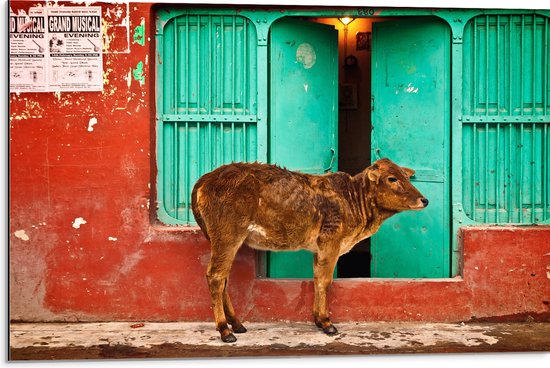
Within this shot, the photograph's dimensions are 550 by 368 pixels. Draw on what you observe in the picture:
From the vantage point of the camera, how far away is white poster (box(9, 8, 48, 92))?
5621 mm

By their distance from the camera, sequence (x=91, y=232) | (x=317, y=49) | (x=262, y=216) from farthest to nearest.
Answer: (x=317, y=49), (x=91, y=232), (x=262, y=216)

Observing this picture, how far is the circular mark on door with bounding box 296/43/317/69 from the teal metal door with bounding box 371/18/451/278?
61cm

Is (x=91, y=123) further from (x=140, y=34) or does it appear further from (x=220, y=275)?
(x=220, y=275)

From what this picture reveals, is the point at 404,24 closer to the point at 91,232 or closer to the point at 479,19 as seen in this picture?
the point at 479,19

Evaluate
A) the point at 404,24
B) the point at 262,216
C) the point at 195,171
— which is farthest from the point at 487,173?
the point at 195,171

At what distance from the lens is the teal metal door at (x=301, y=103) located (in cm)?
598

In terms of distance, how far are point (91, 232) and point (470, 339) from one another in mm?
3362


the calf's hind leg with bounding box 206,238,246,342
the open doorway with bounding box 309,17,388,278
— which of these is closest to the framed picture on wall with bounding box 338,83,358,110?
the open doorway with bounding box 309,17,388,278

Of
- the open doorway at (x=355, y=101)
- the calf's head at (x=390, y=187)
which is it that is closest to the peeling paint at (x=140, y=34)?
the calf's head at (x=390, y=187)

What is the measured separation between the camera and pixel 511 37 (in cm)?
591

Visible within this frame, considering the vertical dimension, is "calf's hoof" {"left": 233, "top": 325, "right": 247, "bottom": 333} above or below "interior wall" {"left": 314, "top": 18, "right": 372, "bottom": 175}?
below

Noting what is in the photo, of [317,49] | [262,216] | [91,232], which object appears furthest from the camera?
[317,49]

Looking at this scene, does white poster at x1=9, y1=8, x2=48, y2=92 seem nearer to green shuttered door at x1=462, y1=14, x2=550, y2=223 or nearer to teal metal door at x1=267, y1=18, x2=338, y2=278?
teal metal door at x1=267, y1=18, x2=338, y2=278

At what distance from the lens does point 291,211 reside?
209 inches
